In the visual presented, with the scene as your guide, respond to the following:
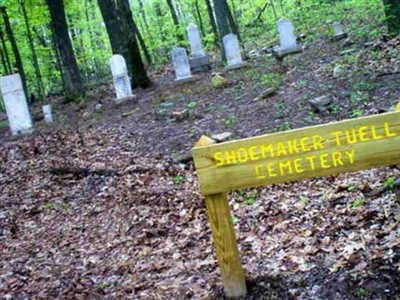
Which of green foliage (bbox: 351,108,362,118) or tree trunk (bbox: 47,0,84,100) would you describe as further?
tree trunk (bbox: 47,0,84,100)

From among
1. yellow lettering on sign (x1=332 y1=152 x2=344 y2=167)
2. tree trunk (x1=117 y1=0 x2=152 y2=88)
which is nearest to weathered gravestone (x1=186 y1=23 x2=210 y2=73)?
tree trunk (x1=117 y1=0 x2=152 y2=88)

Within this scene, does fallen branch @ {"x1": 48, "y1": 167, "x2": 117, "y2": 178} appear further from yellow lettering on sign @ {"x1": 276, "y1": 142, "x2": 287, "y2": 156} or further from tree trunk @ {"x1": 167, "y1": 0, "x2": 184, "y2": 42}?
tree trunk @ {"x1": 167, "y1": 0, "x2": 184, "y2": 42}

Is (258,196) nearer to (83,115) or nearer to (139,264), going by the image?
(139,264)

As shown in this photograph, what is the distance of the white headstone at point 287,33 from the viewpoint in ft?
49.1

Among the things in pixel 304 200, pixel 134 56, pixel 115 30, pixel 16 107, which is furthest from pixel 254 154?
pixel 115 30

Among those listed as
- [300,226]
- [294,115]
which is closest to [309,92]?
[294,115]

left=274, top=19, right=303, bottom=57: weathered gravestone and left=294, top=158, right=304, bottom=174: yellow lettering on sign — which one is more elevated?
A: left=274, top=19, right=303, bottom=57: weathered gravestone

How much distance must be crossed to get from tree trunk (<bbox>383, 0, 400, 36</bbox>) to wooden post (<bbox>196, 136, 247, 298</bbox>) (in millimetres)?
9281

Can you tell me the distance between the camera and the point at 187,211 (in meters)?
6.14

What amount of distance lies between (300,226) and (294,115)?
4.53 m

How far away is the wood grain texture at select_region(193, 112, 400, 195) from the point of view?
3275 millimetres

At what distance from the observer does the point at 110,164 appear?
8.62 m

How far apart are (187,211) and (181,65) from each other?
1020 centimetres

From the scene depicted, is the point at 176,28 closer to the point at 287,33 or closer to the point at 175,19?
the point at 175,19
